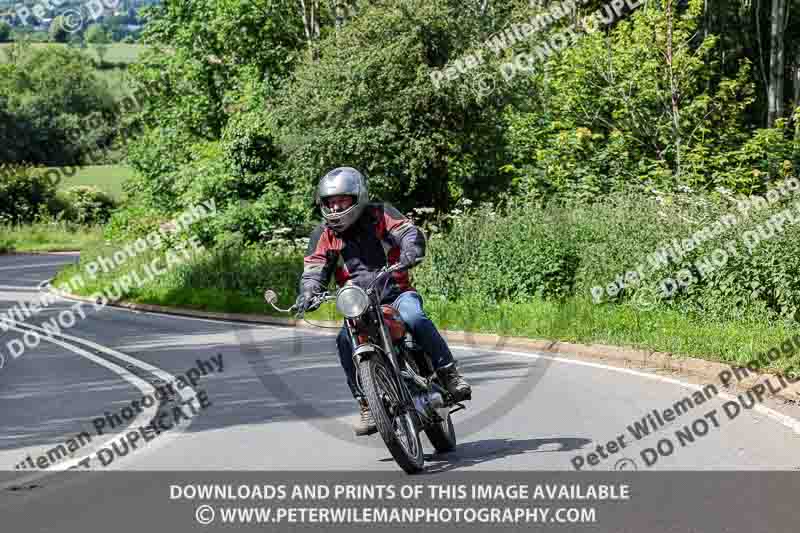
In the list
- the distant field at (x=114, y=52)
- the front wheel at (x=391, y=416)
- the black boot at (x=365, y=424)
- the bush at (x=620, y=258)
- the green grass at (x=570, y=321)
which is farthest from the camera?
the distant field at (x=114, y=52)

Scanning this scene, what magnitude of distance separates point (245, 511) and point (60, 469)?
8.51 ft

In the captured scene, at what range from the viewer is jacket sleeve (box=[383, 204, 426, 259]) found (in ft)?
28.6

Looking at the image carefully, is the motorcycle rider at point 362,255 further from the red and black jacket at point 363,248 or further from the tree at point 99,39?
the tree at point 99,39

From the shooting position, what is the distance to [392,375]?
847 centimetres

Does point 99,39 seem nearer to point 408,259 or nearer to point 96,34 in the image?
point 96,34

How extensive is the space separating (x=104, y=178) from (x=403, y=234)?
307 ft

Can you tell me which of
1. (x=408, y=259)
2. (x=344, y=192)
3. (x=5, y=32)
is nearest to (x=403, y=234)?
(x=408, y=259)

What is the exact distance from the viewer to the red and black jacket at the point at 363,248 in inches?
352

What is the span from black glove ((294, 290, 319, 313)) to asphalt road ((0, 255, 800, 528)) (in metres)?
1.10

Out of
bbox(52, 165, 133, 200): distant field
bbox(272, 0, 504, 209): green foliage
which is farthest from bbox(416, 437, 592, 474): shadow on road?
bbox(52, 165, 133, 200): distant field

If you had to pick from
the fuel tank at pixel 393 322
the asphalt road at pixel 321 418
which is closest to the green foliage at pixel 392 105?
the asphalt road at pixel 321 418

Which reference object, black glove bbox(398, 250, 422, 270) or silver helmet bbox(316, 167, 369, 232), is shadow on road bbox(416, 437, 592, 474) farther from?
silver helmet bbox(316, 167, 369, 232)

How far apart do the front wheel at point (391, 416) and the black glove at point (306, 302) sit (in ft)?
2.25

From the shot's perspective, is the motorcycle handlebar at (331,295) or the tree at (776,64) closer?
the motorcycle handlebar at (331,295)
